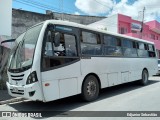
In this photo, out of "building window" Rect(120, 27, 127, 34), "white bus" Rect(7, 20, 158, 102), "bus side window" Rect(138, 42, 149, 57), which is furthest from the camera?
"building window" Rect(120, 27, 127, 34)

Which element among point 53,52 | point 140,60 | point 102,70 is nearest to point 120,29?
point 140,60

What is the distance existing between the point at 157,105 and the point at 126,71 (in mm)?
3447

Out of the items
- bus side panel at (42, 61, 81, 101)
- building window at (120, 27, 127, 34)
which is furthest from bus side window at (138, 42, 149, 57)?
building window at (120, 27, 127, 34)

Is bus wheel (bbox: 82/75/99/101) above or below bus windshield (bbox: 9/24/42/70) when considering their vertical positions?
below

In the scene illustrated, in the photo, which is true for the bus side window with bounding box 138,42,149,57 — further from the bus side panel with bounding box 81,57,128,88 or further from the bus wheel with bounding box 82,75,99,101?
the bus wheel with bounding box 82,75,99,101

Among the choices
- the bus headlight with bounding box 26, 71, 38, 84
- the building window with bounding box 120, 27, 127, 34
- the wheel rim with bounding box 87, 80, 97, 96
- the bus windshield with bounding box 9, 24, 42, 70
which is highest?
the building window with bounding box 120, 27, 127, 34

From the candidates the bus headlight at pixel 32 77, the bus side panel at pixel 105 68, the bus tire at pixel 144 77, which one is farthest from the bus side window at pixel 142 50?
the bus headlight at pixel 32 77

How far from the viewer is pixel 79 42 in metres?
7.52

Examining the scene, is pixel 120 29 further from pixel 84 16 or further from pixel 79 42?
pixel 79 42

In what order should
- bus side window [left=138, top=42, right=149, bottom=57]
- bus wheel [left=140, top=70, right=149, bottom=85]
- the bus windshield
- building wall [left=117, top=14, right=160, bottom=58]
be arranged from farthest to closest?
building wall [left=117, top=14, right=160, bottom=58], bus side window [left=138, top=42, right=149, bottom=57], bus wheel [left=140, top=70, right=149, bottom=85], the bus windshield

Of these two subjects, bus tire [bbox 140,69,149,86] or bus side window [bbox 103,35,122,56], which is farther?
bus tire [bbox 140,69,149,86]

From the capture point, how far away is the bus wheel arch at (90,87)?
7.49 m

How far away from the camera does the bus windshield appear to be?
637 cm

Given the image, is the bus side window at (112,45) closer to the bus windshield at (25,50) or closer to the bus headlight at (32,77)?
the bus windshield at (25,50)
